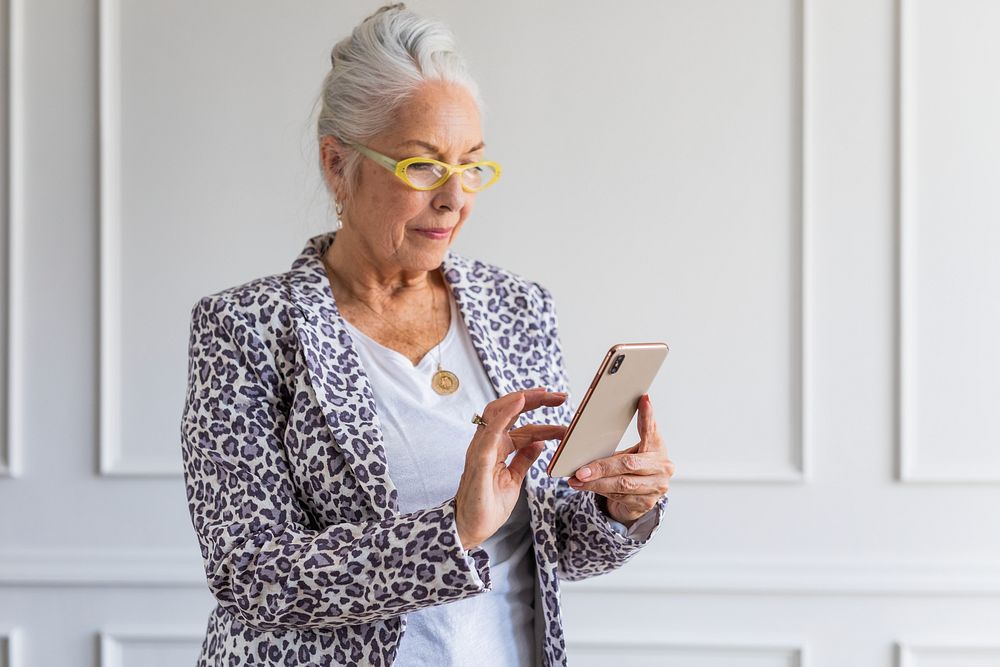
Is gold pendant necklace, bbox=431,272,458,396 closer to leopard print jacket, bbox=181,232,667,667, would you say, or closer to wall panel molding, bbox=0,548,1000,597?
leopard print jacket, bbox=181,232,667,667

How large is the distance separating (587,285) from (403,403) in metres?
0.90

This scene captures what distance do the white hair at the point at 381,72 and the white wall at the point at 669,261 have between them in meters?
0.78

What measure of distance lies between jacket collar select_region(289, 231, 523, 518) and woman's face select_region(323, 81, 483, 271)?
0.31 ft

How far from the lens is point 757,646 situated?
208 centimetres
